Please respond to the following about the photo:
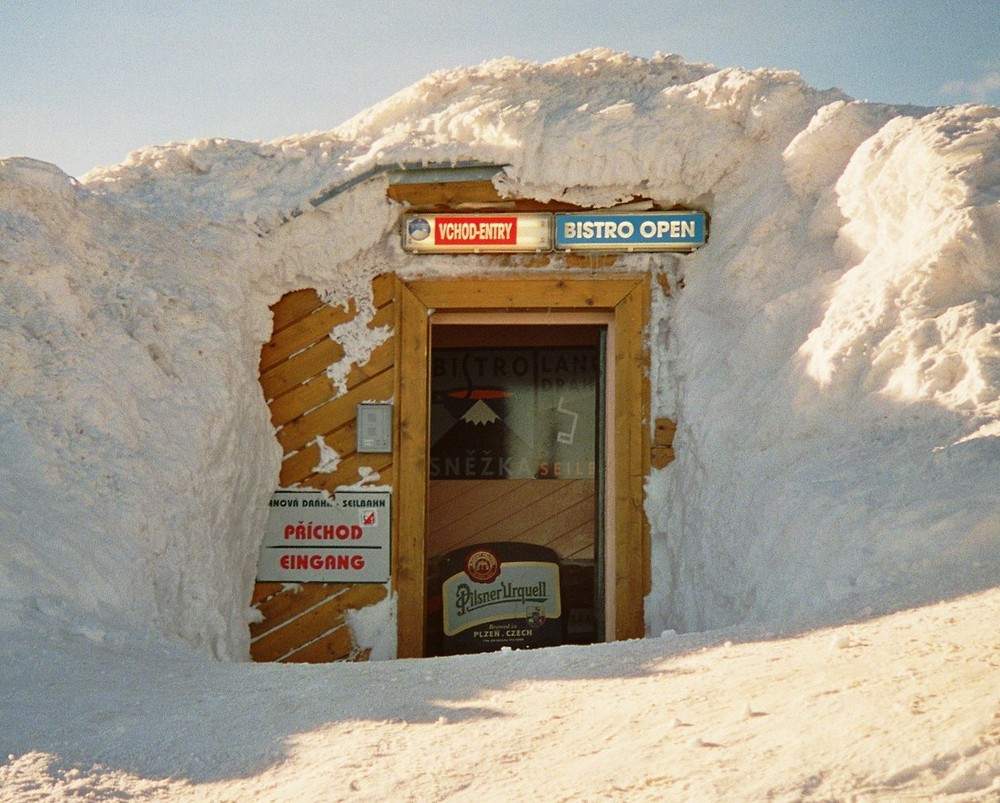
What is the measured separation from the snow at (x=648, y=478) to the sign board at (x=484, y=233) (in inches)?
4.4

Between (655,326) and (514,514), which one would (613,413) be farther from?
(514,514)

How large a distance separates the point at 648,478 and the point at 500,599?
1.74 meters

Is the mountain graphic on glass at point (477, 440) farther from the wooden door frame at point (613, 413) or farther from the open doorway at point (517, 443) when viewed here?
the wooden door frame at point (613, 413)

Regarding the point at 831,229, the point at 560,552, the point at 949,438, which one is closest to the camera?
the point at 949,438

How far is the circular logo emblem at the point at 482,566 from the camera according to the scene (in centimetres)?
713

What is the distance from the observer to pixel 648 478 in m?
5.80

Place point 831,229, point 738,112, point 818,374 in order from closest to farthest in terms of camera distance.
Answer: point 818,374, point 831,229, point 738,112

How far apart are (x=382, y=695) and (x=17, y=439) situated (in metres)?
2.07

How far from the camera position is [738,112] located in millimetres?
5695

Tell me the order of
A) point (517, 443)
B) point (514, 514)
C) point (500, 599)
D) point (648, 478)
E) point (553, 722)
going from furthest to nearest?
point (517, 443) → point (514, 514) → point (500, 599) → point (648, 478) → point (553, 722)

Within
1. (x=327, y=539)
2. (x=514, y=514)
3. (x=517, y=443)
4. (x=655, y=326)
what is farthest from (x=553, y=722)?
(x=517, y=443)

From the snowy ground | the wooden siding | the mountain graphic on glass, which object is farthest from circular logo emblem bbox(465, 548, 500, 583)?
the snowy ground

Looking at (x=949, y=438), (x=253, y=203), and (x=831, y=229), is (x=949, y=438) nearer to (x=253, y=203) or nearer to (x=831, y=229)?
(x=831, y=229)

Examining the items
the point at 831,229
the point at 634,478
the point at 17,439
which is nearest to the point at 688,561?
the point at 634,478
